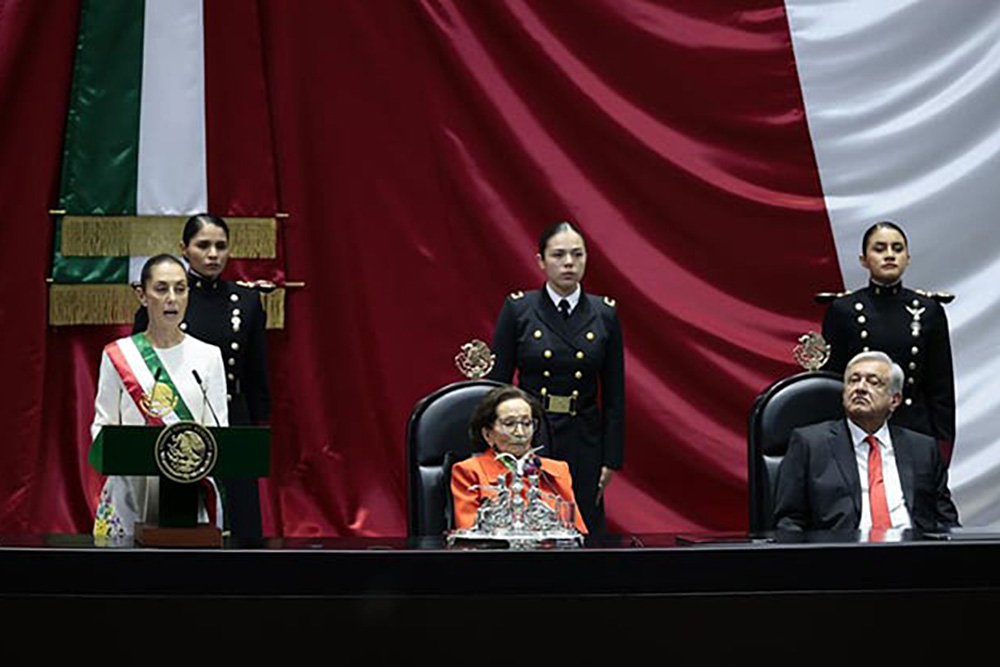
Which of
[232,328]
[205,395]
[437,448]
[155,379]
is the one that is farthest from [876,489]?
[232,328]

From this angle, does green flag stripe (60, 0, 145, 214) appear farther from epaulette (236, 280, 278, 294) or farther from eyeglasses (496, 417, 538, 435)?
eyeglasses (496, 417, 538, 435)

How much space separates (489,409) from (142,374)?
81 cm

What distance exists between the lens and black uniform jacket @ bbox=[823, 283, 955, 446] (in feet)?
16.3

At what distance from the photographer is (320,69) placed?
19.3 feet

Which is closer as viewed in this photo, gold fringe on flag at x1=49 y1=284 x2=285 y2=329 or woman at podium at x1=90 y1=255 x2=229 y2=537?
woman at podium at x1=90 y1=255 x2=229 y2=537

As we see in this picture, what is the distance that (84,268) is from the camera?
5711 millimetres

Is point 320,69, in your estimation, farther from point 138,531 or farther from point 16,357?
point 138,531

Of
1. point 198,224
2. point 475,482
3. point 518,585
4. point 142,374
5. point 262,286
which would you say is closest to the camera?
point 518,585

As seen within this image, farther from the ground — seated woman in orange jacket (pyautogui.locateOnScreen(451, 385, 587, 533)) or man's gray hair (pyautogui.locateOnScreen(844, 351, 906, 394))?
man's gray hair (pyautogui.locateOnScreen(844, 351, 906, 394))

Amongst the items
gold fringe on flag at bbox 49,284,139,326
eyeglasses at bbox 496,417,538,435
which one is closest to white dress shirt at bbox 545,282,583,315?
eyeglasses at bbox 496,417,538,435

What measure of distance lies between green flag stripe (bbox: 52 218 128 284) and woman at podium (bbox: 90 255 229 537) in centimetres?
167

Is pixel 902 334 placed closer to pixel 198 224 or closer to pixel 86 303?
pixel 198 224

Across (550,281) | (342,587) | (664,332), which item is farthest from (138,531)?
(664,332)

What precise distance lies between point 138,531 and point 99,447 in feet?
0.56
